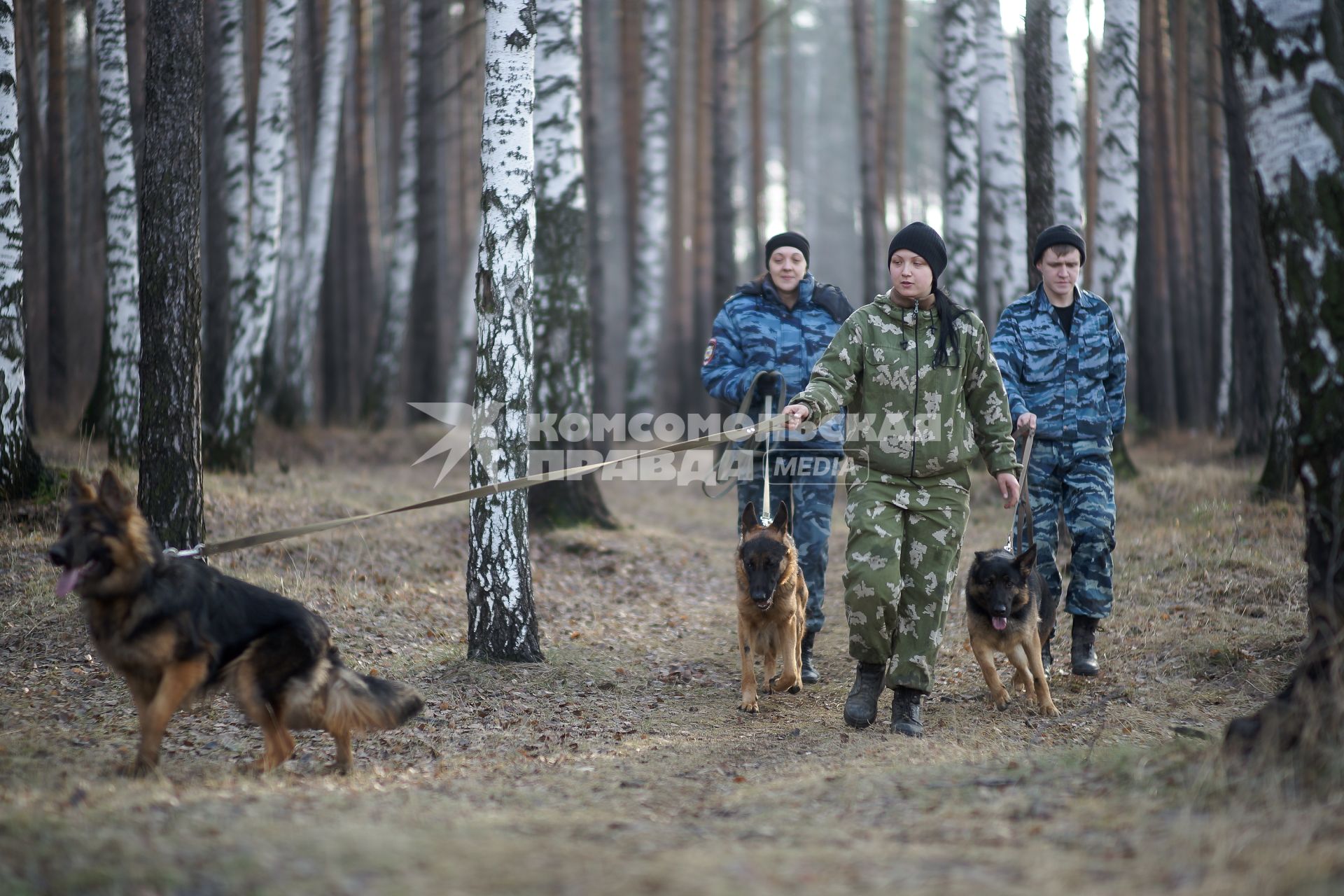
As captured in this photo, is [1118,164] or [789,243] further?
[1118,164]

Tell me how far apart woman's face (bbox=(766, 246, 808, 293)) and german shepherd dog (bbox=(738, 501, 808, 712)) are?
1.56 metres

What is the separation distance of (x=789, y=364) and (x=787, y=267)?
0.65 m

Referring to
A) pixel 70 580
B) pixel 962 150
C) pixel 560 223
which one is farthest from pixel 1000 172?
pixel 70 580

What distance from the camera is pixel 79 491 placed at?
166 inches

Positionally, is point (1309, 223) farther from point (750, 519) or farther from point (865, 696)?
point (750, 519)

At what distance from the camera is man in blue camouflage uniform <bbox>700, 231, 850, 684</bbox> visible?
22.5 feet

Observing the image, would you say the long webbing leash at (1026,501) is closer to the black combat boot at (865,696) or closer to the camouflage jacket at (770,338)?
the camouflage jacket at (770,338)

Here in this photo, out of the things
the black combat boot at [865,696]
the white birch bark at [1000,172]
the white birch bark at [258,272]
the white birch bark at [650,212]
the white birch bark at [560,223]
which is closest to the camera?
the black combat boot at [865,696]

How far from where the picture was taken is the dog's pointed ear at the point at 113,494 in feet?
13.8

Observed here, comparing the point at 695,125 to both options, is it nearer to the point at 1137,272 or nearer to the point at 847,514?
the point at 1137,272

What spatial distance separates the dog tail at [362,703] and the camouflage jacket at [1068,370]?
399cm

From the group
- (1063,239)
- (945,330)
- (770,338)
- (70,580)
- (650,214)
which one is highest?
(650,214)

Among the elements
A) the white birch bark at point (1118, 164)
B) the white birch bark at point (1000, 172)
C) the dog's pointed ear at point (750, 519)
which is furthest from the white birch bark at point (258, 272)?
the white birch bark at point (1118, 164)

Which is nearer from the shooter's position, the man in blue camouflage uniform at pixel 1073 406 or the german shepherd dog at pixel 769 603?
the german shepherd dog at pixel 769 603
